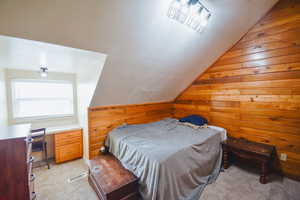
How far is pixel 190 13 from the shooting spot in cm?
165

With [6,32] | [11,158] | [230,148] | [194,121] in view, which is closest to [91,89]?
[6,32]

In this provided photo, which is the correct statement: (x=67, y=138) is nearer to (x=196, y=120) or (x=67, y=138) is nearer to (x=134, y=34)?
(x=134, y=34)

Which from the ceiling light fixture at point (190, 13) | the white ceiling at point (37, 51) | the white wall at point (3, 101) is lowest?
the white wall at point (3, 101)

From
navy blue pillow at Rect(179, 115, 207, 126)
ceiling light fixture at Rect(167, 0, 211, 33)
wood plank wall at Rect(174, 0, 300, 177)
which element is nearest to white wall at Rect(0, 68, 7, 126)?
ceiling light fixture at Rect(167, 0, 211, 33)

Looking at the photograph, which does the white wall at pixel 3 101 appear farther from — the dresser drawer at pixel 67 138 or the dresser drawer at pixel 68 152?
the dresser drawer at pixel 68 152

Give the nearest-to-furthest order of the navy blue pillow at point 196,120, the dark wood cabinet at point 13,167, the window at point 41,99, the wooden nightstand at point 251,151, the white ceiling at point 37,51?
the dark wood cabinet at point 13,167, the white ceiling at point 37,51, the wooden nightstand at point 251,151, the window at point 41,99, the navy blue pillow at point 196,120

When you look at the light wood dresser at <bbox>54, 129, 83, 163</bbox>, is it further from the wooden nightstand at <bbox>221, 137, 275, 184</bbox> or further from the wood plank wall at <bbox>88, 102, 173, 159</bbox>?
the wooden nightstand at <bbox>221, 137, 275, 184</bbox>

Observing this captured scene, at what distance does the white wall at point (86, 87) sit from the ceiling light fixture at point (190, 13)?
3.34ft

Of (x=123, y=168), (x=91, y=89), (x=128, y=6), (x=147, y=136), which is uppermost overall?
(x=128, y=6)

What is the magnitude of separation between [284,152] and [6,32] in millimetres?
3799

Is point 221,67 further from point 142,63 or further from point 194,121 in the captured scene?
point 142,63

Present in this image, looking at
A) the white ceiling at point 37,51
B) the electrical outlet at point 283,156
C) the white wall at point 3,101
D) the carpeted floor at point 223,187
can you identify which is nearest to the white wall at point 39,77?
the white wall at point 3,101

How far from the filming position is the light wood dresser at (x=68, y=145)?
246cm

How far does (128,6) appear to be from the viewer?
1.33 meters
